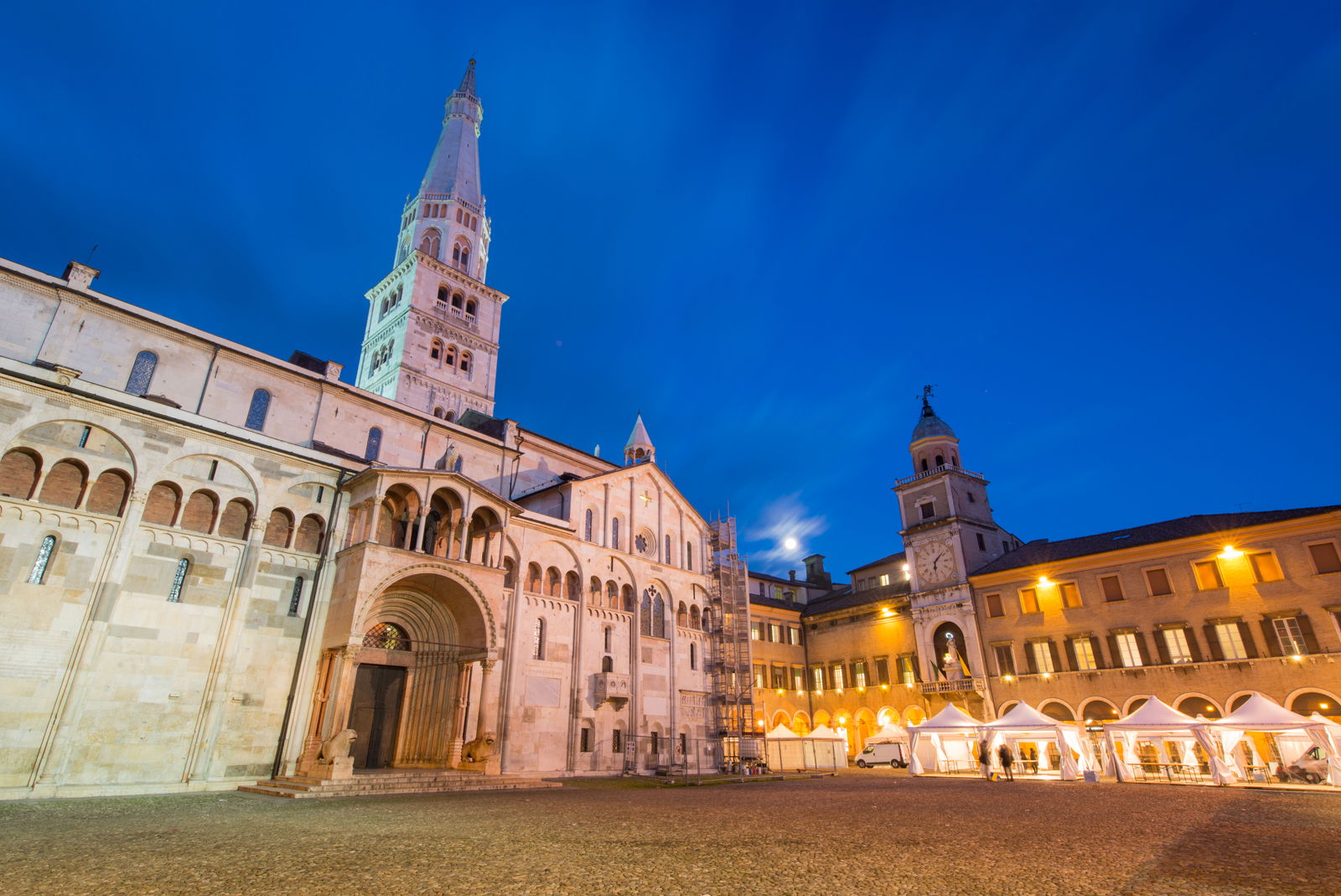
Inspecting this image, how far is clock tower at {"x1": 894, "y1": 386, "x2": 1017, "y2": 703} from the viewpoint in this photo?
39.4 m

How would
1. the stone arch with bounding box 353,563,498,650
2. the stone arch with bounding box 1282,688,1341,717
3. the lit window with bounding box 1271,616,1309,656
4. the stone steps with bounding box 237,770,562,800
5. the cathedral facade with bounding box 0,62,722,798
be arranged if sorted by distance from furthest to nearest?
the lit window with bounding box 1271,616,1309,656
the stone arch with bounding box 1282,688,1341,717
the stone arch with bounding box 353,563,498,650
the cathedral facade with bounding box 0,62,722,798
the stone steps with bounding box 237,770,562,800

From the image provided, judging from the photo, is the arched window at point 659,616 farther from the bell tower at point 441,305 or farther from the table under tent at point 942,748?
the bell tower at point 441,305

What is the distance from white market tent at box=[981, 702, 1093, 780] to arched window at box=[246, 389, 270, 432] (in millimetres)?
30891

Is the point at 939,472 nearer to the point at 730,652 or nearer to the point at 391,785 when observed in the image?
the point at 730,652

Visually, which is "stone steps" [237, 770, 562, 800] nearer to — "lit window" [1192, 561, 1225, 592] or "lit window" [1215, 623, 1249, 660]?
"lit window" [1215, 623, 1249, 660]

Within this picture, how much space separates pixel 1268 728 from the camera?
21.5m

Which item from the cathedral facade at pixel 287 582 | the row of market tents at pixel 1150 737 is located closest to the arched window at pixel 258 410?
the cathedral facade at pixel 287 582

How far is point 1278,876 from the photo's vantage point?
7.14m

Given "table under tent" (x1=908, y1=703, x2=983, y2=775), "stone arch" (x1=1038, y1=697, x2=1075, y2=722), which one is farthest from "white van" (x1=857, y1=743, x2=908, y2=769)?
"stone arch" (x1=1038, y1=697, x2=1075, y2=722)

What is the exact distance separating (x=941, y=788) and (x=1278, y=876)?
15071mm

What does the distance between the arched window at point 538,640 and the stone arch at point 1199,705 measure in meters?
29.6

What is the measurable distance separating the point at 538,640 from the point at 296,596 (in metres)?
9.85

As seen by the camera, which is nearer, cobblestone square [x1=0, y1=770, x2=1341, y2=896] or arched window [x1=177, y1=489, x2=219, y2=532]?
cobblestone square [x1=0, y1=770, x2=1341, y2=896]

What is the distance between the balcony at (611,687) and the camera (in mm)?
29219
